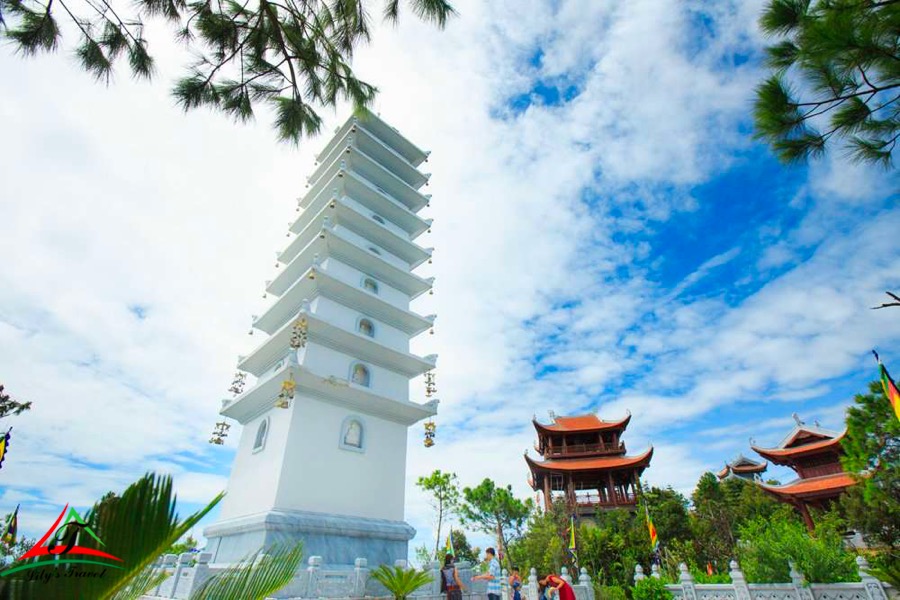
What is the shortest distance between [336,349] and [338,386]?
143 cm

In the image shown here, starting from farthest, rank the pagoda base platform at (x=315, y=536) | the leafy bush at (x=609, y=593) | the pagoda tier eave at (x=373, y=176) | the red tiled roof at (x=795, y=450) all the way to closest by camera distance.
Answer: the red tiled roof at (x=795, y=450), the pagoda tier eave at (x=373, y=176), the leafy bush at (x=609, y=593), the pagoda base platform at (x=315, y=536)

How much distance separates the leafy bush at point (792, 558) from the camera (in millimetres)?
9406

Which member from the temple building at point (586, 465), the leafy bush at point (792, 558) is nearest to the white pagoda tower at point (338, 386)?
the leafy bush at point (792, 558)

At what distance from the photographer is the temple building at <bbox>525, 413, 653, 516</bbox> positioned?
2370cm

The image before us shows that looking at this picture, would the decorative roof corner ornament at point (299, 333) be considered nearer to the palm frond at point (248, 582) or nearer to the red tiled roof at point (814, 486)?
the palm frond at point (248, 582)

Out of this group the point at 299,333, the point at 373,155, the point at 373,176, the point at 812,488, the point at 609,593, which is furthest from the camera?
the point at 812,488

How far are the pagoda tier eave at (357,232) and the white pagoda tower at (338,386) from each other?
0.04m

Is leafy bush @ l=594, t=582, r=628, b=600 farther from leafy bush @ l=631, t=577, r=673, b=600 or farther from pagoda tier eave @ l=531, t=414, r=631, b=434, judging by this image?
pagoda tier eave @ l=531, t=414, r=631, b=434

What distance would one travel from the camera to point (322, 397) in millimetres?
10148

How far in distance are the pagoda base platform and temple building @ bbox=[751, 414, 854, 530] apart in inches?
854

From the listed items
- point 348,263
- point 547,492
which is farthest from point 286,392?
point 547,492

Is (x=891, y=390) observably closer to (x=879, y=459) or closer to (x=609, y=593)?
(x=879, y=459)

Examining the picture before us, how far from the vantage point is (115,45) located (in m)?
4.24
